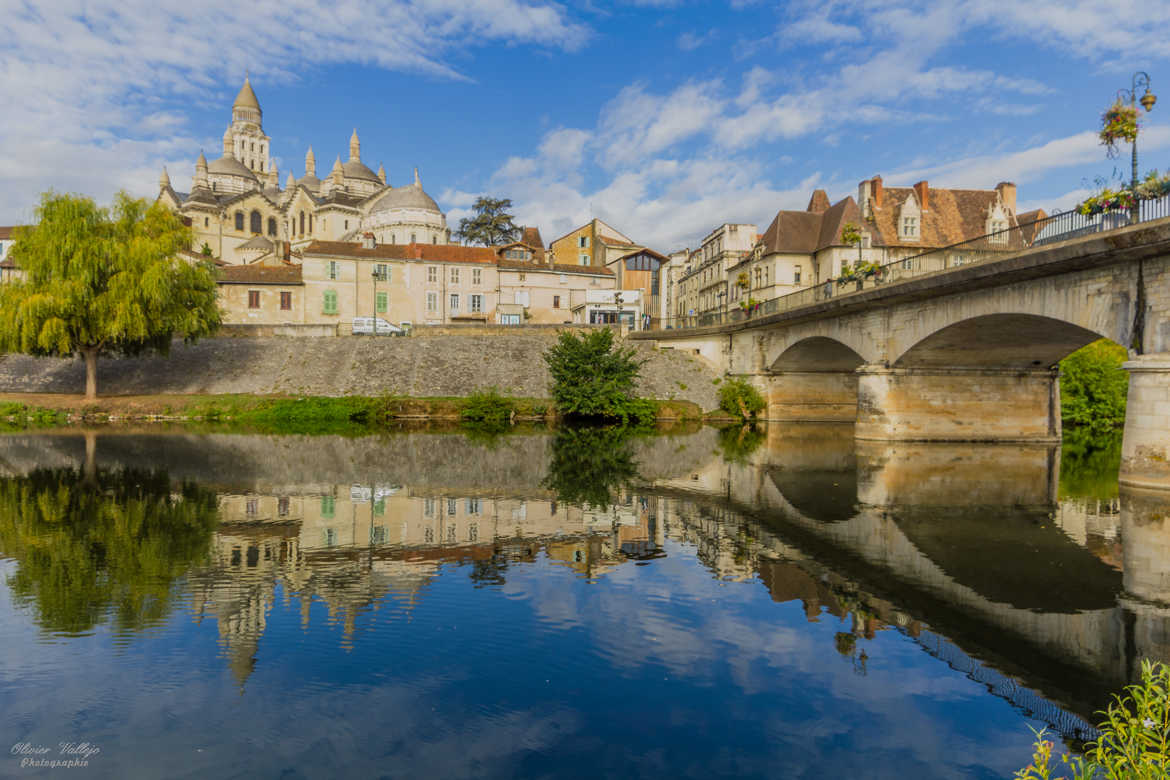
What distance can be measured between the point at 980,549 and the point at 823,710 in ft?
26.6

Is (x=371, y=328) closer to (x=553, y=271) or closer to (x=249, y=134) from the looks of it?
(x=553, y=271)

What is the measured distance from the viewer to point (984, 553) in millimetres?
12906

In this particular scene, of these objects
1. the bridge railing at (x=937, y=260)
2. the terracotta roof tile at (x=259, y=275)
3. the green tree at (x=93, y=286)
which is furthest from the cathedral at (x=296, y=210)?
the bridge railing at (x=937, y=260)

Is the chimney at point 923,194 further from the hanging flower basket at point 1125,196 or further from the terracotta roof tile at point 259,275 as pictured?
the terracotta roof tile at point 259,275

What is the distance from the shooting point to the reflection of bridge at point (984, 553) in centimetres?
839

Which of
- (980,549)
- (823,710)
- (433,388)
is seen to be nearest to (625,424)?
(433,388)

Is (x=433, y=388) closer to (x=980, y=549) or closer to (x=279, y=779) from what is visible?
(x=980, y=549)

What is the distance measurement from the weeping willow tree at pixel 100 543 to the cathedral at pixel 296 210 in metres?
62.8

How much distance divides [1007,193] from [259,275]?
62.1m

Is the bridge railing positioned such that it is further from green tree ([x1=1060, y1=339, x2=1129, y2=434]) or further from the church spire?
the church spire

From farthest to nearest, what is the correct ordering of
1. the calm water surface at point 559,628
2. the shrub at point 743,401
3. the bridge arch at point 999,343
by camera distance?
1. the shrub at point 743,401
2. the bridge arch at point 999,343
3. the calm water surface at point 559,628

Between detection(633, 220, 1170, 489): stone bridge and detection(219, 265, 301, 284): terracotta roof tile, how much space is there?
113 feet

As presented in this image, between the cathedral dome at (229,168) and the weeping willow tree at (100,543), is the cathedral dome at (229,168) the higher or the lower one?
the higher one

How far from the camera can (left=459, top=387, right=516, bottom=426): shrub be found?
43.2 meters
